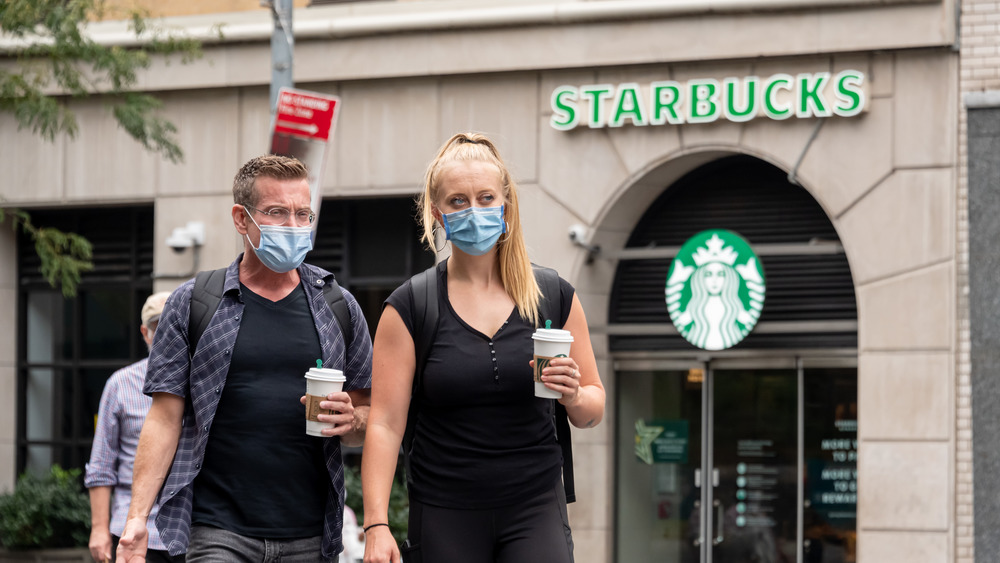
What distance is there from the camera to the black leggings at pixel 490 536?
479 cm

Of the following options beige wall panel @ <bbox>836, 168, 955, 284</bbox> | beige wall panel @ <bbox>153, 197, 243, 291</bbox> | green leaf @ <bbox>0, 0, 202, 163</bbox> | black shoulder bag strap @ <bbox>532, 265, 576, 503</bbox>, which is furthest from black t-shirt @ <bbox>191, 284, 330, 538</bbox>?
beige wall panel @ <bbox>153, 197, 243, 291</bbox>

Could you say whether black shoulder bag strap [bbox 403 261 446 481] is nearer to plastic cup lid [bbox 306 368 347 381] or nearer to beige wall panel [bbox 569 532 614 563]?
plastic cup lid [bbox 306 368 347 381]

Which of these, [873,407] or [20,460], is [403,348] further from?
[20,460]

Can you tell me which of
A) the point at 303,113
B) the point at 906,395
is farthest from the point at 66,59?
the point at 906,395

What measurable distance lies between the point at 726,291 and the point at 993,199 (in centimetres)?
266

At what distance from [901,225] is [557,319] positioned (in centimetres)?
967

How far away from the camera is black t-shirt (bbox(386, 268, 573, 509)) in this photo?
4.79 metres

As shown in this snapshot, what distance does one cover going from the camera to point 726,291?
48.7 feet

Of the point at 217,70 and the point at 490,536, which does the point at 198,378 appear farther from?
the point at 217,70

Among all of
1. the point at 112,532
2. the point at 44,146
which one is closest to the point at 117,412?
the point at 112,532

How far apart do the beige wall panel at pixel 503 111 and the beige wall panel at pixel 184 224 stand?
277 centimetres

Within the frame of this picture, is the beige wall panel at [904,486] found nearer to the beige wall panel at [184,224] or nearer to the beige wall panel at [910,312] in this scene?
the beige wall panel at [910,312]

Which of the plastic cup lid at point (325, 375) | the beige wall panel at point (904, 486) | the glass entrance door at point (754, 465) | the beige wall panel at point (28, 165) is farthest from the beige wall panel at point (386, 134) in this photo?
the plastic cup lid at point (325, 375)

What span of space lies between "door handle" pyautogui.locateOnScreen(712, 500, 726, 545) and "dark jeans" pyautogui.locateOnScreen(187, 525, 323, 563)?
10617 mm
